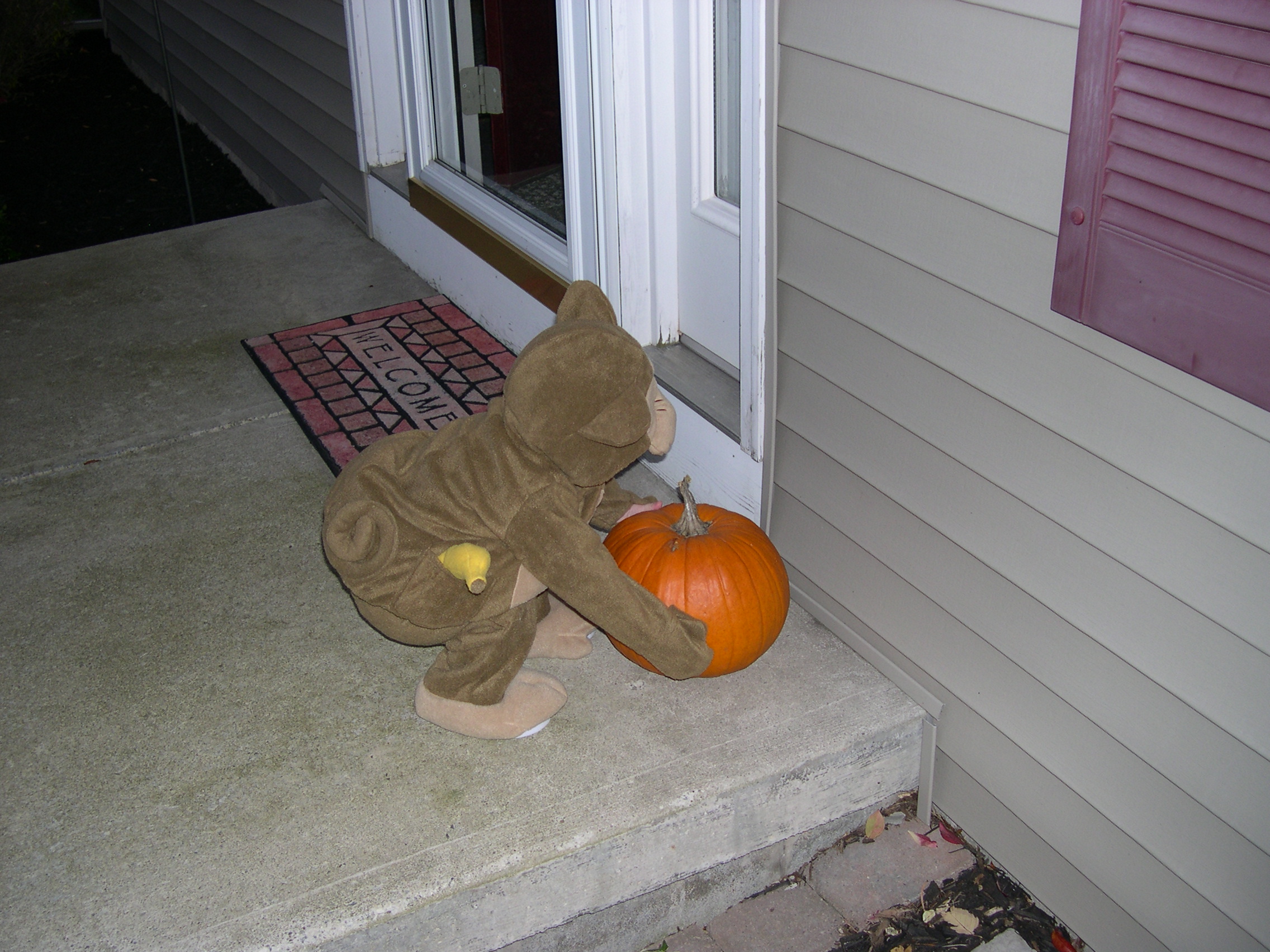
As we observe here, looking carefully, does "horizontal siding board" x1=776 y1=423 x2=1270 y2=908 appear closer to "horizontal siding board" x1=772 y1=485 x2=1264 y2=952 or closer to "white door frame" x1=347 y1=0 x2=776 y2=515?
"horizontal siding board" x1=772 y1=485 x2=1264 y2=952

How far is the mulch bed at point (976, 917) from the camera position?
220 cm

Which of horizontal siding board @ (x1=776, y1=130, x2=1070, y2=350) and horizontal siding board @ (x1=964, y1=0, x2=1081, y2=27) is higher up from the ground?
horizontal siding board @ (x1=964, y1=0, x2=1081, y2=27)

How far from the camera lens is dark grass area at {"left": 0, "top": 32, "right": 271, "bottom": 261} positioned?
271 inches

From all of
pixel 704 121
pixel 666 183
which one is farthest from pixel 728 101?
pixel 666 183

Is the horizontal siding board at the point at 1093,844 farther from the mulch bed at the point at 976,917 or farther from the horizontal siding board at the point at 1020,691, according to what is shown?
the mulch bed at the point at 976,917

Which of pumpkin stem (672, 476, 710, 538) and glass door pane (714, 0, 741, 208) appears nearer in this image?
pumpkin stem (672, 476, 710, 538)

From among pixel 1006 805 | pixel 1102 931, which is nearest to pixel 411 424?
pixel 1006 805

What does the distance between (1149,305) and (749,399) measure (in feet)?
3.56

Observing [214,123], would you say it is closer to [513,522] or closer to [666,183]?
[666,183]

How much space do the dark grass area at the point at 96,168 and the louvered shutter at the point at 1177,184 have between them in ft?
19.1

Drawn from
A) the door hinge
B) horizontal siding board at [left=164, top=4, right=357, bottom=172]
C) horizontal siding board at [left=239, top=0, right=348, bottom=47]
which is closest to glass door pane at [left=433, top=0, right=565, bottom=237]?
the door hinge

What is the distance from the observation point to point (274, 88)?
6.02 m

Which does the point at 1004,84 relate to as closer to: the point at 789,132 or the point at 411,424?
the point at 789,132

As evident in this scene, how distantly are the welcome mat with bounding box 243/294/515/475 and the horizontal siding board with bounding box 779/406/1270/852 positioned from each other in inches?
53.1
